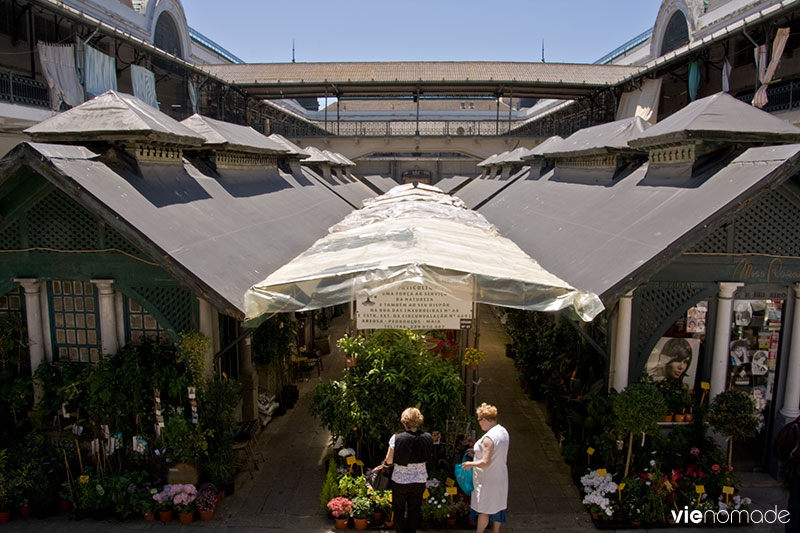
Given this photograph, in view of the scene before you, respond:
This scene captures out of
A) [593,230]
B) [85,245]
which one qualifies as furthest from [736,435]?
[85,245]

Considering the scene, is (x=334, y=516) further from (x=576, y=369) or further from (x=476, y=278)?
(x=576, y=369)

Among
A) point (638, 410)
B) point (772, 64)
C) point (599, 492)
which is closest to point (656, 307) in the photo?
point (638, 410)

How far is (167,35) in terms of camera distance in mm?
31062

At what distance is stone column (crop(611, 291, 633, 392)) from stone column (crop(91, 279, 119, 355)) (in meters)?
6.27

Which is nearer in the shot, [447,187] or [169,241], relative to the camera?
[169,241]

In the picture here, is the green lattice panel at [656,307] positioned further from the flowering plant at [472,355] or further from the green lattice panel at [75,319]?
the green lattice panel at [75,319]

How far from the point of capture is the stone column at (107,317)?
7.23 m

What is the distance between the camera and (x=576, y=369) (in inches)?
341

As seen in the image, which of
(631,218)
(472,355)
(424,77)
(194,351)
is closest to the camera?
(194,351)

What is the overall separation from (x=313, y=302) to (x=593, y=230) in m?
4.44

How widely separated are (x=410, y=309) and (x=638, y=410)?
2828 mm

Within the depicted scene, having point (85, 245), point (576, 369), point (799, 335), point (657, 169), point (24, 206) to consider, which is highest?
point (657, 169)

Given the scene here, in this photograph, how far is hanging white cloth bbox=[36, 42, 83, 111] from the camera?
17453 millimetres

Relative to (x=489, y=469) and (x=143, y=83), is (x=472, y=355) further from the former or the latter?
(x=143, y=83)
